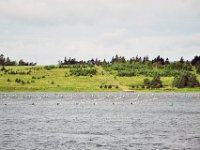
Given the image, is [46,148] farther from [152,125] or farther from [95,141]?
[152,125]

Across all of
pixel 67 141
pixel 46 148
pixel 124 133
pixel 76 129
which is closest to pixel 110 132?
pixel 124 133

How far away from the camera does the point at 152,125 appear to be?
316ft

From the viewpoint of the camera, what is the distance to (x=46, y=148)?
64500mm

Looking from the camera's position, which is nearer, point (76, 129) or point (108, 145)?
point (108, 145)

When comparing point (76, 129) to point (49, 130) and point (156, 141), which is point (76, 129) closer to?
point (49, 130)

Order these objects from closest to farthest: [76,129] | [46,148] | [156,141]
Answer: [46,148] → [156,141] → [76,129]

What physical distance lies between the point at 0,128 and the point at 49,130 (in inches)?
404

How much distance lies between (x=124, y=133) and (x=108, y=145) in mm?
14861

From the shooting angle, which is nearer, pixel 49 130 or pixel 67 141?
pixel 67 141

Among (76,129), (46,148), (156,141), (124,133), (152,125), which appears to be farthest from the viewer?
(152,125)

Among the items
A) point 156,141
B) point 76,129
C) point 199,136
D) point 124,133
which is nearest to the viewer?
point 156,141

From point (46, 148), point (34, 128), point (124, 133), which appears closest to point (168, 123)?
point (124, 133)

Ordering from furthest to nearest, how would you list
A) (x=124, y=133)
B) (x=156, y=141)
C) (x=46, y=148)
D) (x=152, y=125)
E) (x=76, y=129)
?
1. (x=152, y=125)
2. (x=76, y=129)
3. (x=124, y=133)
4. (x=156, y=141)
5. (x=46, y=148)

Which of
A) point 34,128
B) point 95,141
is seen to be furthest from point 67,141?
point 34,128
